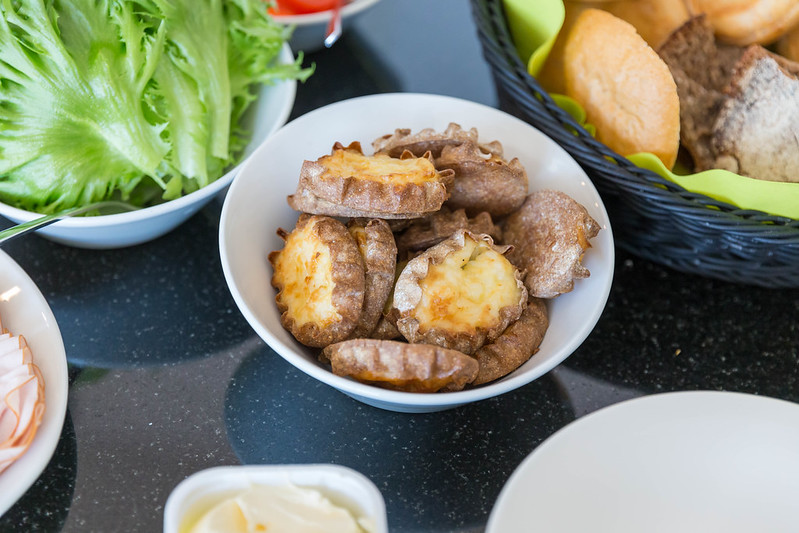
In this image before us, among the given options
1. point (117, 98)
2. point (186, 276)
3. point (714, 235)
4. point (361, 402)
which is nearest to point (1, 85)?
point (117, 98)

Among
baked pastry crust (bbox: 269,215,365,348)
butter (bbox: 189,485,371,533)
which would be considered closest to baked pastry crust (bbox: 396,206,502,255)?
baked pastry crust (bbox: 269,215,365,348)

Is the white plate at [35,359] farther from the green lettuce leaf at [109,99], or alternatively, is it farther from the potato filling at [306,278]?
the potato filling at [306,278]

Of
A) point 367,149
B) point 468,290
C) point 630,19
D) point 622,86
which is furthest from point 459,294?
point 630,19

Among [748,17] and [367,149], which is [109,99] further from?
[748,17]

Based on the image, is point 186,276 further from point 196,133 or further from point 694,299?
point 694,299

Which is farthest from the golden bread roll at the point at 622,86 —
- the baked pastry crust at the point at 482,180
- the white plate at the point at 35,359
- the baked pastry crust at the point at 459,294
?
the white plate at the point at 35,359
